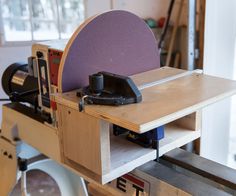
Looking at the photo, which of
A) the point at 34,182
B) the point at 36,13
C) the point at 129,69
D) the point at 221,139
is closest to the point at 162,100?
the point at 129,69

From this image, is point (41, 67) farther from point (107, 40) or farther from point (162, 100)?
point (162, 100)

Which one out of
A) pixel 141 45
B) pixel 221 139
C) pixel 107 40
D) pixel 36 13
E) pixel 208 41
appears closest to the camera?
pixel 107 40

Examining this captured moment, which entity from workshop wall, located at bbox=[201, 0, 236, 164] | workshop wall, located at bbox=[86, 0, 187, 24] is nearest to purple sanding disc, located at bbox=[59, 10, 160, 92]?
workshop wall, located at bbox=[201, 0, 236, 164]

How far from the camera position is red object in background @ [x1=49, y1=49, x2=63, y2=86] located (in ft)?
3.35

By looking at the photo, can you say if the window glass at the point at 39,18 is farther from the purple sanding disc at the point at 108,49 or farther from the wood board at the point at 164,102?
the wood board at the point at 164,102

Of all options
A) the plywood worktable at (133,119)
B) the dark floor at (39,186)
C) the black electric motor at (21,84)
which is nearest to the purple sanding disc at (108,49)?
the plywood worktable at (133,119)

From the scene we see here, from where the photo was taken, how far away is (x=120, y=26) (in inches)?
40.8

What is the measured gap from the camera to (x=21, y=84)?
4.28 ft

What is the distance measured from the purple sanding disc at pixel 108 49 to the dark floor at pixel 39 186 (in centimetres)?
168

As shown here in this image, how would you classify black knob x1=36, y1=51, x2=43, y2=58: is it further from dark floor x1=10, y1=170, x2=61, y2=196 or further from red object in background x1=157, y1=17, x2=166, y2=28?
red object in background x1=157, y1=17, x2=166, y2=28

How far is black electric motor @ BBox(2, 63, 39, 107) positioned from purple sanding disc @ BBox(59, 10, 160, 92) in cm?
29

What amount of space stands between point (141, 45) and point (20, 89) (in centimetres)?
50

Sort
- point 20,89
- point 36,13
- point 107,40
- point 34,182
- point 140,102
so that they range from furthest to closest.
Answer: point 36,13, point 34,182, point 20,89, point 107,40, point 140,102

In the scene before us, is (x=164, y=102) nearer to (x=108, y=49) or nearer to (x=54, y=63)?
(x=108, y=49)
